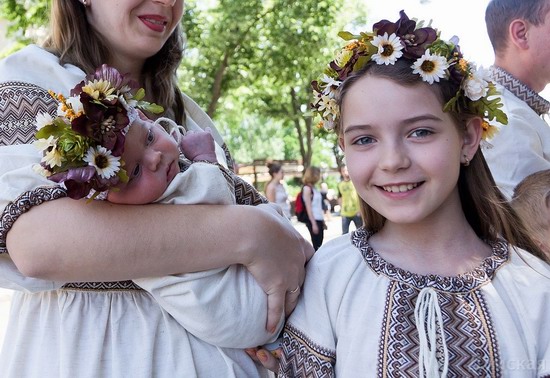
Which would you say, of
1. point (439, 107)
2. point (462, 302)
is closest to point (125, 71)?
point (439, 107)

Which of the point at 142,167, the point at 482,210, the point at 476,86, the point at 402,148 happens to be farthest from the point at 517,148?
the point at 142,167

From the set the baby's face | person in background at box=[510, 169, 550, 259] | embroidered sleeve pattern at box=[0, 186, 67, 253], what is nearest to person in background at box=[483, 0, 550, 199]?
person in background at box=[510, 169, 550, 259]

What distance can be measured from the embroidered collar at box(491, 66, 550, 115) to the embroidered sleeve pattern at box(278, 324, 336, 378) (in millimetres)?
1735

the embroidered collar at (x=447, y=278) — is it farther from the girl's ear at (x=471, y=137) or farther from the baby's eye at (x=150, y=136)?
the baby's eye at (x=150, y=136)

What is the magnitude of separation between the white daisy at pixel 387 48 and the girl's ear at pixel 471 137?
0.30 metres

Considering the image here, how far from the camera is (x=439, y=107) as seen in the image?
1815 mm

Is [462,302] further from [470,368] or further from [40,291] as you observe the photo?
[40,291]

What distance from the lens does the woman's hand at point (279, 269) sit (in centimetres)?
173

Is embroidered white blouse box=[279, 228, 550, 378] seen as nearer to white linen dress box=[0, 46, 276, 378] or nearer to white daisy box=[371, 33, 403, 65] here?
white linen dress box=[0, 46, 276, 378]

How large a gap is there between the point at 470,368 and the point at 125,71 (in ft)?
4.74

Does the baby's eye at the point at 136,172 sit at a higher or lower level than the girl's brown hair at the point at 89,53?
lower

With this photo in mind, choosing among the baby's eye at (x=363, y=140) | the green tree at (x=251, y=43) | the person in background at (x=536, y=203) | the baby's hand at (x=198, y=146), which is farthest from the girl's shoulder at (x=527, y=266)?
the green tree at (x=251, y=43)

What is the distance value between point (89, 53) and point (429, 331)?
53.0 inches

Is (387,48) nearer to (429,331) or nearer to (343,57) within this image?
(343,57)
